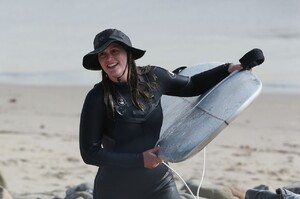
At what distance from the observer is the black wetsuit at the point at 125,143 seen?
369 cm

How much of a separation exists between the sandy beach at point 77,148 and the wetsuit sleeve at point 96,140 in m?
3.27

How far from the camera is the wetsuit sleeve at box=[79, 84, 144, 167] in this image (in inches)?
145

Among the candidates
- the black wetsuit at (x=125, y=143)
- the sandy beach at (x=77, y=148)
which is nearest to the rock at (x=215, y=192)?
the sandy beach at (x=77, y=148)

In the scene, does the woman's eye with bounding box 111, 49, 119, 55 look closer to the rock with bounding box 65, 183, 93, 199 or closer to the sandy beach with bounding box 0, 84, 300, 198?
the rock with bounding box 65, 183, 93, 199

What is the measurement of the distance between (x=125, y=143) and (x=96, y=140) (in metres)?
0.18

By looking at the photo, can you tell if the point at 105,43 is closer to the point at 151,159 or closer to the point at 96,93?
the point at 96,93

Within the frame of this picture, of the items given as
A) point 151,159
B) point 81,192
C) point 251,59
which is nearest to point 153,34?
point 81,192

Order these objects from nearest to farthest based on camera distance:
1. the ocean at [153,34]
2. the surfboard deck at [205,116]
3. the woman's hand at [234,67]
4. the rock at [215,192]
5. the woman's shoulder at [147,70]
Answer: the surfboard deck at [205,116] < the woman's shoulder at [147,70] < the woman's hand at [234,67] < the rock at [215,192] < the ocean at [153,34]

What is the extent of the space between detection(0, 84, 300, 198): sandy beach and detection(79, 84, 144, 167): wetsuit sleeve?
3.27 meters

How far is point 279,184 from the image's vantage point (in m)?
8.03

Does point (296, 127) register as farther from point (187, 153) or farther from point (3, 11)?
point (3, 11)

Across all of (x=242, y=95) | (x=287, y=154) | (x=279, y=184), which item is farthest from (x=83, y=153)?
(x=287, y=154)

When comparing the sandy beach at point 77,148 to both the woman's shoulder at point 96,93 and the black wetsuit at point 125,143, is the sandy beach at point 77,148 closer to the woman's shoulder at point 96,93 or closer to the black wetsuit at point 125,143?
the black wetsuit at point 125,143

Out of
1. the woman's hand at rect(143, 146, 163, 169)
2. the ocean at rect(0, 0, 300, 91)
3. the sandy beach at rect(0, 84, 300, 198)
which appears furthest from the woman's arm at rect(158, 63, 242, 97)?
the ocean at rect(0, 0, 300, 91)
